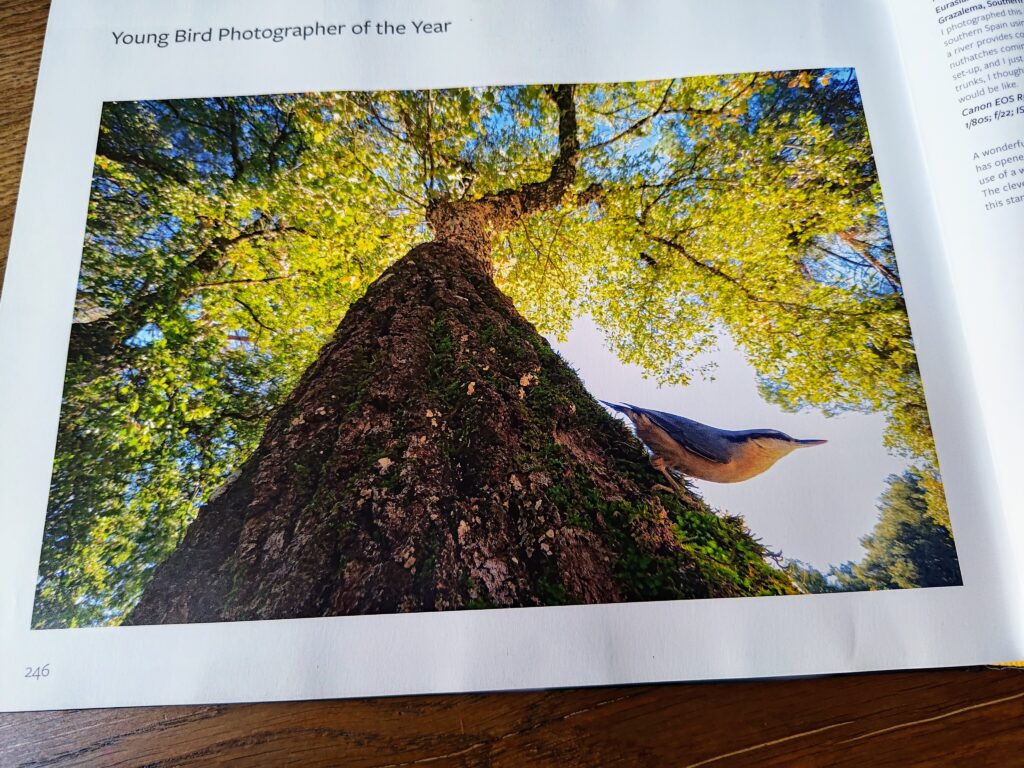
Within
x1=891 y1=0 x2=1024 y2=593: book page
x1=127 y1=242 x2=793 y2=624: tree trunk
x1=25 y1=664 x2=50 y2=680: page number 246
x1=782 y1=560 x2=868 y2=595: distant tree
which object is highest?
x1=891 y1=0 x2=1024 y2=593: book page

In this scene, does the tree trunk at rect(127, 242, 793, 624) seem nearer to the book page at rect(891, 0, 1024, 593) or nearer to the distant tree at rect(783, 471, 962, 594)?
the distant tree at rect(783, 471, 962, 594)

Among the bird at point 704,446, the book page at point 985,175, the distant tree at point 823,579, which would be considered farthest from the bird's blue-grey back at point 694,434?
the book page at point 985,175

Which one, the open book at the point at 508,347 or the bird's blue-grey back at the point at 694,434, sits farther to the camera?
the bird's blue-grey back at the point at 694,434

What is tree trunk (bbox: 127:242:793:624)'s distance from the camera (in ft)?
3.32

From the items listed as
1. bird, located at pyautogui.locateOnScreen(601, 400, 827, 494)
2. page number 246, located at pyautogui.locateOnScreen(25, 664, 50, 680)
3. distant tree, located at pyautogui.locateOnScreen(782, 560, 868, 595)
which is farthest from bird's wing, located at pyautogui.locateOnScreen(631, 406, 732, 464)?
page number 246, located at pyautogui.locateOnScreen(25, 664, 50, 680)

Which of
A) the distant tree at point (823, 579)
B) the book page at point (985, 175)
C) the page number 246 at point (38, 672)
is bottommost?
the page number 246 at point (38, 672)

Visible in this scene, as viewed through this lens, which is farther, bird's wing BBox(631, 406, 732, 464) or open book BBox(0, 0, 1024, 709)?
bird's wing BBox(631, 406, 732, 464)

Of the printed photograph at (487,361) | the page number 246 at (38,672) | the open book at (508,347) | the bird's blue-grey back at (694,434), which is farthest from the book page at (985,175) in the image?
the page number 246 at (38,672)

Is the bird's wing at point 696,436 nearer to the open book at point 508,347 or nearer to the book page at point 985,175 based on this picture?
the open book at point 508,347

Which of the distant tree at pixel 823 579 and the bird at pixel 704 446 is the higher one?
the bird at pixel 704 446

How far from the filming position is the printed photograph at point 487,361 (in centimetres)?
103

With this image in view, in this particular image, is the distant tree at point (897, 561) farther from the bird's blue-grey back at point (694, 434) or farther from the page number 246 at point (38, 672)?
the page number 246 at point (38, 672)

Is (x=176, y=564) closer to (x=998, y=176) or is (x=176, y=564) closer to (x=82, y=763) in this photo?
(x=82, y=763)

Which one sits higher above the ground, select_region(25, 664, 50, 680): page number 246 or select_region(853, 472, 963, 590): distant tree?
select_region(853, 472, 963, 590): distant tree
